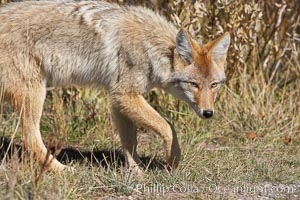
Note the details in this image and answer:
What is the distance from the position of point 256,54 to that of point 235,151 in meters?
1.98

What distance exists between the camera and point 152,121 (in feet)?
19.4

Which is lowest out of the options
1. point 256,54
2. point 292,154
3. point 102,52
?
point 292,154

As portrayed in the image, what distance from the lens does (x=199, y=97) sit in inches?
232

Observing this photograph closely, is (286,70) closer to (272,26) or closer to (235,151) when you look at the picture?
(272,26)

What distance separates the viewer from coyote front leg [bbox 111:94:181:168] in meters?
5.92

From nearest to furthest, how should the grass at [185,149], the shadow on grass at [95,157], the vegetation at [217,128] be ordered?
the grass at [185,149] < the vegetation at [217,128] < the shadow on grass at [95,157]

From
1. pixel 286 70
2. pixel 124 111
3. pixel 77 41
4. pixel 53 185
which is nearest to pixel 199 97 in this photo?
pixel 124 111

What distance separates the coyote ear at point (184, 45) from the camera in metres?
5.95

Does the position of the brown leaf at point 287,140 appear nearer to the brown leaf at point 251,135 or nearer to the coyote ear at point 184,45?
the brown leaf at point 251,135

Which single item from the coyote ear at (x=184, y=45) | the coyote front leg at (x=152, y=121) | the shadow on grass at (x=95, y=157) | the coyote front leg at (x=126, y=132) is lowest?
the shadow on grass at (x=95, y=157)

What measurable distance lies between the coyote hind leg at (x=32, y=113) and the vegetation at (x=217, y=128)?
0.19 m

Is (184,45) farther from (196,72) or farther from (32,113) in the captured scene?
(32,113)

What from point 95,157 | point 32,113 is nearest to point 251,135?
point 95,157

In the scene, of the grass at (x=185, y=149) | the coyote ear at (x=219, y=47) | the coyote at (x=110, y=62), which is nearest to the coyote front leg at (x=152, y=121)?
the coyote at (x=110, y=62)
